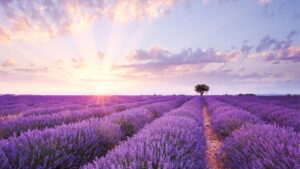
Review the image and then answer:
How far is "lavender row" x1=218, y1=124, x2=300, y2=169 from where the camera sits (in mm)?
1848

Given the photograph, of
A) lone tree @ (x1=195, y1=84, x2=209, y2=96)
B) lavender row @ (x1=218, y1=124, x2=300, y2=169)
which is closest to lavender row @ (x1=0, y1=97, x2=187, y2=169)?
lavender row @ (x1=218, y1=124, x2=300, y2=169)

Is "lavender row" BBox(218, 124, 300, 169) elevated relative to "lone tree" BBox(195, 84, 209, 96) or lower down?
lower down

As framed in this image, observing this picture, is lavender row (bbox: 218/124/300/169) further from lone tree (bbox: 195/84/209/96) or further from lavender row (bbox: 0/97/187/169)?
lone tree (bbox: 195/84/209/96)

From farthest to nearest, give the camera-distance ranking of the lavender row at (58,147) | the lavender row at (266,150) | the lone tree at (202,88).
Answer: the lone tree at (202,88)
the lavender row at (58,147)
the lavender row at (266,150)

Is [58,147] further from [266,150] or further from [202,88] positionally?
[202,88]

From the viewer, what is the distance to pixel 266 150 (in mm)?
2146

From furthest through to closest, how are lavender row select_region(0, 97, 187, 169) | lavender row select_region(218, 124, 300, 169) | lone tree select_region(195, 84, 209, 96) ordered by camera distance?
lone tree select_region(195, 84, 209, 96) < lavender row select_region(0, 97, 187, 169) < lavender row select_region(218, 124, 300, 169)

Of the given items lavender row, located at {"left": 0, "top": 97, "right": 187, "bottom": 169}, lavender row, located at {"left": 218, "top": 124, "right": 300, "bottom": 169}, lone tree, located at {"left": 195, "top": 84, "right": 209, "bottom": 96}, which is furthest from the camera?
lone tree, located at {"left": 195, "top": 84, "right": 209, "bottom": 96}

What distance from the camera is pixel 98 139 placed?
328 cm

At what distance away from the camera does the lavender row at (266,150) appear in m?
1.85

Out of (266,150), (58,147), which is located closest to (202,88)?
(266,150)

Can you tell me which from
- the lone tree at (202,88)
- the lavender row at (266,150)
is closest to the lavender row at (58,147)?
the lavender row at (266,150)

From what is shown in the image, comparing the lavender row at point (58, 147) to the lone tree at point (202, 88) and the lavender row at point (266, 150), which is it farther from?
the lone tree at point (202, 88)

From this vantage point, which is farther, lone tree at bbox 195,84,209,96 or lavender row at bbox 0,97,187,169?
lone tree at bbox 195,84,209,96
